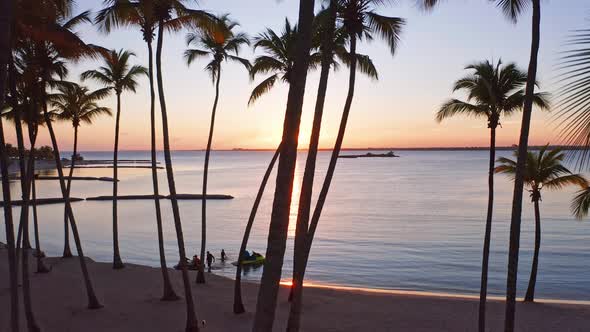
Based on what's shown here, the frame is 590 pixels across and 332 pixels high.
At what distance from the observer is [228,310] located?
18.2 m

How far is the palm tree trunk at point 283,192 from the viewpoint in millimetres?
6672

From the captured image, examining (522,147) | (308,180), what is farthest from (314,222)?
(522,147)

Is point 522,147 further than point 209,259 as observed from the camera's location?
No

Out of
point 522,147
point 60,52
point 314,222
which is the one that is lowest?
point 314,222

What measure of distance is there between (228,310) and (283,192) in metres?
12.6

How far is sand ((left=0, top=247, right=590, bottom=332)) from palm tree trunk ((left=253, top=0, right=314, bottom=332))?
1004cm

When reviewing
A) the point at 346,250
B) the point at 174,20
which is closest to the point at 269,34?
the point at 174,20

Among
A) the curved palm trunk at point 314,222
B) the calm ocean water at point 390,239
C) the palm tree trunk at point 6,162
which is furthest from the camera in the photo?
the calm ocean water at point 390,239

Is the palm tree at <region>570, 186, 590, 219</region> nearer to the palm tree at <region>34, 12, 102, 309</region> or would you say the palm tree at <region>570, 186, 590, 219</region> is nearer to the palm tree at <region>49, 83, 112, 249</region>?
the palm tree at <region>34, 12, 102, 309</region>

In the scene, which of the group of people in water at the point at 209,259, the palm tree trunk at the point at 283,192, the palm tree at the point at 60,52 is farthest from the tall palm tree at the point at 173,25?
the group of people in water at the point at 209,259

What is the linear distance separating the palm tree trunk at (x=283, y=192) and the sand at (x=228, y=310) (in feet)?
32.9

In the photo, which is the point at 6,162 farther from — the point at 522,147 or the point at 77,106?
the point at 77,106

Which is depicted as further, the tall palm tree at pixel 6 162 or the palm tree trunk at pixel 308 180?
the palm tree trunk at pixel 308 180

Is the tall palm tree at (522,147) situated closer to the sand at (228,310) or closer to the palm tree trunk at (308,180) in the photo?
the palm tree trunk at (308,180)
